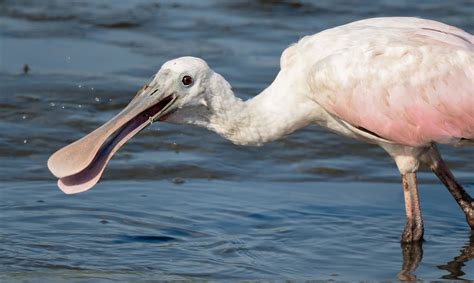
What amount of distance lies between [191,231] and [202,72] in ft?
4.40

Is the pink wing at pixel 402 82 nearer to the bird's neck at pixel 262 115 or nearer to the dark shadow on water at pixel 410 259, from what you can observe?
the bird's neck at pixel 262 115

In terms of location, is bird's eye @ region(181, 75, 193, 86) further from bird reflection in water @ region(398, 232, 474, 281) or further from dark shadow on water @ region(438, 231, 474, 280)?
dark shadow on water @ region(438, 231, 474, 280)

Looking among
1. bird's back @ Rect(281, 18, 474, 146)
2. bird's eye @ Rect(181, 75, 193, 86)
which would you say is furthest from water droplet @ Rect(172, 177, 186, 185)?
bird's eye @ Rect(181, 75, 193, 86)

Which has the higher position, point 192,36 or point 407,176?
point 192,36

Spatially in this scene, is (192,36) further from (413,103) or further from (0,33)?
(413,103)

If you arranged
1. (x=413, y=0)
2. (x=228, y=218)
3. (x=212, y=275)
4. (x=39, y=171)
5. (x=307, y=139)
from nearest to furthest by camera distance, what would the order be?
1. (x=212, y=275)
2. (x=228, y=218)
3. (x=39, y=171)
4. (x=307, y=139)
5. (x=413, y=0)

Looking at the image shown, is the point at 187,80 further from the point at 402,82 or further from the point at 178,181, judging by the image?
the point at 178,181

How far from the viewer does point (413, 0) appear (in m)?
18.3

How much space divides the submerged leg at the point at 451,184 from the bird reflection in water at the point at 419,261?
338 millimetres

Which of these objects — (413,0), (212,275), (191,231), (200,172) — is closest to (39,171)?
(200,172)

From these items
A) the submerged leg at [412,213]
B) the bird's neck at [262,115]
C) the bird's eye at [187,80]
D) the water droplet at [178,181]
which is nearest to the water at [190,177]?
the water droplet at [178,181]

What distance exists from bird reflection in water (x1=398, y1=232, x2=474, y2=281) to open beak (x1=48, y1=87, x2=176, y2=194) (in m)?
1.97

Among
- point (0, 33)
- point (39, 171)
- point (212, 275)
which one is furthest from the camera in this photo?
point (0, 33)

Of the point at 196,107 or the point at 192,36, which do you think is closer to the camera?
the point at 196,107
